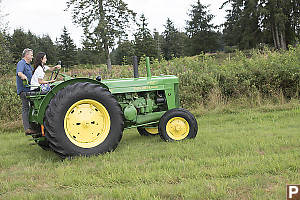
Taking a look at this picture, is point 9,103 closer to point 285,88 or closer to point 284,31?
point 285,88

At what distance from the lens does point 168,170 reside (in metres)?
3.73

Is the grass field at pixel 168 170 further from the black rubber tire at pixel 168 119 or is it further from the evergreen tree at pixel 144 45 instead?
the evergreen tree at pixel 144 45

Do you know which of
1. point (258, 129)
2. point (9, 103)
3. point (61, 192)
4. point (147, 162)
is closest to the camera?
point (61, 192)

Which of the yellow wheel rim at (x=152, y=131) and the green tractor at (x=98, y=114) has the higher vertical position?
the green tractor at (x=98, y=114)

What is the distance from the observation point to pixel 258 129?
620cm

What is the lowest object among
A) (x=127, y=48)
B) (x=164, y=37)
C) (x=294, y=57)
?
(x=294, y=57)

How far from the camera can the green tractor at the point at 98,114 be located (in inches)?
175

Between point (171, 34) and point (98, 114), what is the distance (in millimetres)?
54472

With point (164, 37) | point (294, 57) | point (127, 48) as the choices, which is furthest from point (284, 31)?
point (164, 37)

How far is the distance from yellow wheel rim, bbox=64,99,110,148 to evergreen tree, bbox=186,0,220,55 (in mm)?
45833

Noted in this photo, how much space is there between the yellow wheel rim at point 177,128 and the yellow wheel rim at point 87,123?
1.21 m

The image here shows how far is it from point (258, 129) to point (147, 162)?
120 inches

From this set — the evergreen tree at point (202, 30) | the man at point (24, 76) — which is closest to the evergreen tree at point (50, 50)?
the evergreen tree at point (202, 30)

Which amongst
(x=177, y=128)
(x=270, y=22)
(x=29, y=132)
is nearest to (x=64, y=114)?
(x=29, y=132)
